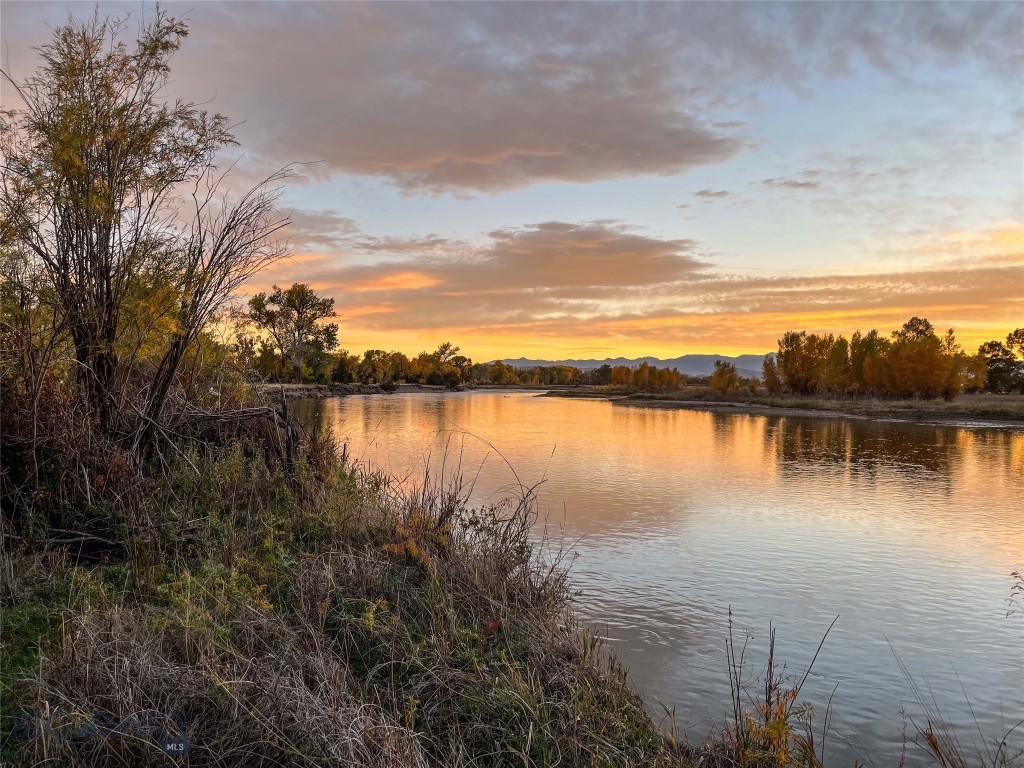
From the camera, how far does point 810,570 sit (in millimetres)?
9773

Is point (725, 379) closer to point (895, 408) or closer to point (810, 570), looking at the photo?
point (895, 408)

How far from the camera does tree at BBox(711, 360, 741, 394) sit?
8506cm

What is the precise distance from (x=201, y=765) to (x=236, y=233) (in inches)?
257

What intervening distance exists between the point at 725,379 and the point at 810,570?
79.1 metres

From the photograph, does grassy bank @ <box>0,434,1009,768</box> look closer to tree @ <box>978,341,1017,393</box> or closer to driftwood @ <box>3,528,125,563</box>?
driftwood @ <box>3,528,125,563</box>

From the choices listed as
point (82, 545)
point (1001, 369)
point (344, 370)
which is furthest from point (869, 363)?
point (82, 545)

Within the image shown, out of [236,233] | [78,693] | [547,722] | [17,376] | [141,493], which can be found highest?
[236,233]

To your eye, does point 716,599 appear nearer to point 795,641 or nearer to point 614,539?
point 795,641

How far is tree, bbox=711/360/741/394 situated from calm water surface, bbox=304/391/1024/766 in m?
62.1

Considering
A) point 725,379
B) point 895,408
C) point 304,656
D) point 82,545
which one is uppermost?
point 725,379

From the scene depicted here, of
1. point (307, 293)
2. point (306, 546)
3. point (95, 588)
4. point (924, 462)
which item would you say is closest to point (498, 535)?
point (306, 546)

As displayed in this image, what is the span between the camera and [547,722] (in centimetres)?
421

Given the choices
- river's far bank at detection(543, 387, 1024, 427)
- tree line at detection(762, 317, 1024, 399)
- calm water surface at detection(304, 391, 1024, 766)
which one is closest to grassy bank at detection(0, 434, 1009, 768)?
calm water surface at detection(304, 391, 1024, 766)

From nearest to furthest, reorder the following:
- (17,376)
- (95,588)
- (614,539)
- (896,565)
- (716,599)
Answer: (95,588)
(17,376)
(716,599)
(896,565)
(614,539)
